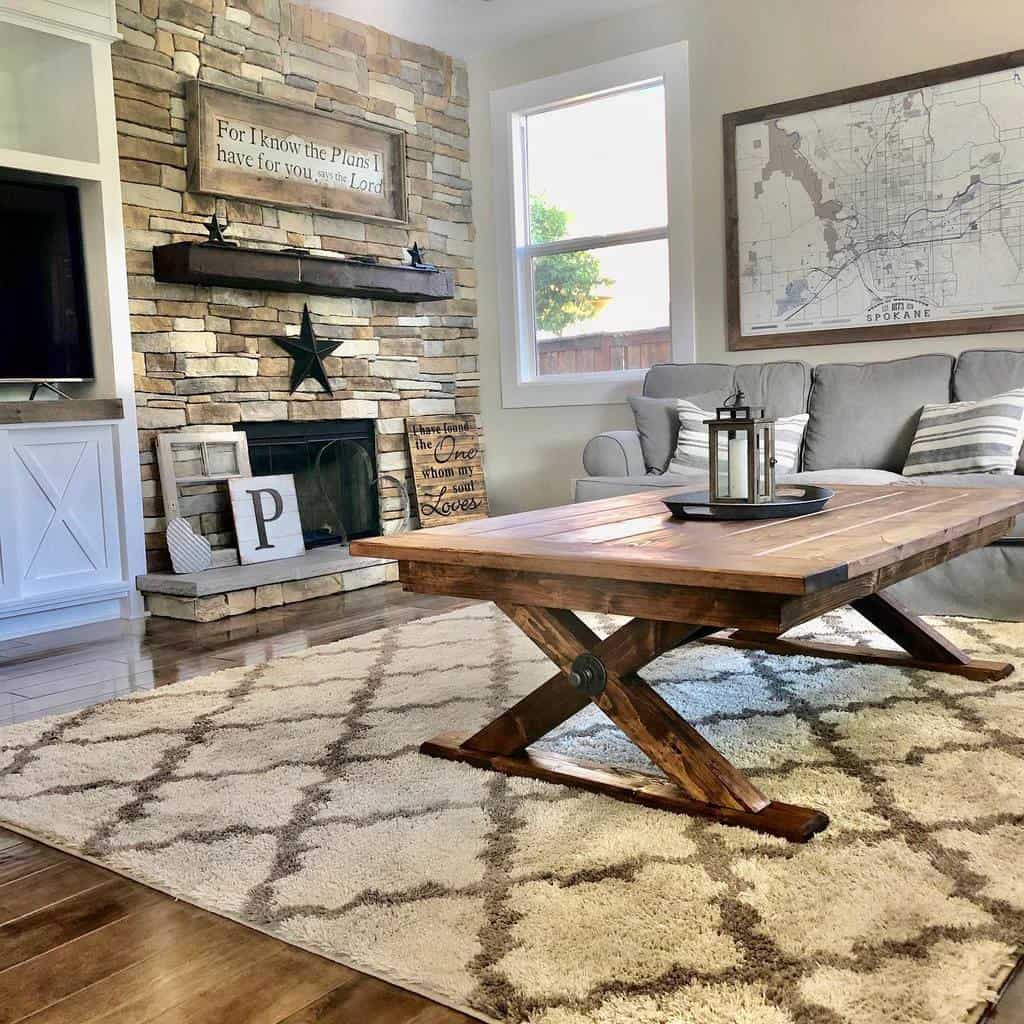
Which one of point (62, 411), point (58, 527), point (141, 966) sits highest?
point (62, 411)

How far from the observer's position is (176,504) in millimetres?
4078

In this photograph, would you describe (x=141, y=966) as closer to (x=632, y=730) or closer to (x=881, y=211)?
(x=632, y=730)

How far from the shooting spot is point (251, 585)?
154 inches

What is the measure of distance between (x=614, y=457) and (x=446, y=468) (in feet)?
4.54

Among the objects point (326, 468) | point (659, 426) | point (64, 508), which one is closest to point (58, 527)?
point (64, 508)

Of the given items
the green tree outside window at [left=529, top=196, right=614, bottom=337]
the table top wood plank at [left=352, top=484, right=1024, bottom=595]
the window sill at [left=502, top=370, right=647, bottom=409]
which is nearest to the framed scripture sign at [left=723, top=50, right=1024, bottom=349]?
the window sill at [left=502, top=370, right=647, bottom=409]

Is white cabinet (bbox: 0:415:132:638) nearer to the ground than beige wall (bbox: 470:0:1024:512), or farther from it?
nearer to the ground

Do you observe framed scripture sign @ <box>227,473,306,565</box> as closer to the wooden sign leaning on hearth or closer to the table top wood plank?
the wooden sign leaning on hearth

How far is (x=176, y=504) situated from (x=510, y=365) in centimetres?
209

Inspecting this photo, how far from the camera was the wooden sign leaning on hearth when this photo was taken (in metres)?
5.21

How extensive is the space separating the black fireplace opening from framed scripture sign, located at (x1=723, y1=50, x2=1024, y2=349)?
183cm

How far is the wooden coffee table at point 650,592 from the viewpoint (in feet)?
5.39

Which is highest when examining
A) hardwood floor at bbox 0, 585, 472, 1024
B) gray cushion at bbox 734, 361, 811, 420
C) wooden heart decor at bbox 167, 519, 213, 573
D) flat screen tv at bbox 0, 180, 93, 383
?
flat screen tv at bbox 0, 180, 93, 383

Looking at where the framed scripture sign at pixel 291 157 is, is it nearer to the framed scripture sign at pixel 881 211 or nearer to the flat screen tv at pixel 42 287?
the flat screen tv at pixel 42 287
